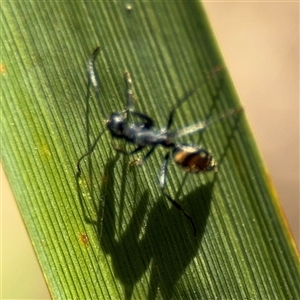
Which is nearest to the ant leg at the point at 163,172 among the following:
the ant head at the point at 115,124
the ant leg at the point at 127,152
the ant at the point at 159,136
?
the ant at the point at 159,136

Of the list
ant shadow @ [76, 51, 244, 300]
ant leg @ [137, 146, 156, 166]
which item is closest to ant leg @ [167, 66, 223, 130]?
ant leg @ [137, 146, 156, 166]

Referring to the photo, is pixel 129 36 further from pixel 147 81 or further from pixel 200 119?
pixel 200 119

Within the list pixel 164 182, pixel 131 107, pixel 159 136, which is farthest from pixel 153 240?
pixel 131 107

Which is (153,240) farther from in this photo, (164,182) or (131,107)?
(131,107)

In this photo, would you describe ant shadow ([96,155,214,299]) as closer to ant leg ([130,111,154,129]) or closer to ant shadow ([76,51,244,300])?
ant shadow ([76,51,244,300])

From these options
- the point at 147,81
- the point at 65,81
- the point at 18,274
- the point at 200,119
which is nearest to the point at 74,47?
the point at 65,81

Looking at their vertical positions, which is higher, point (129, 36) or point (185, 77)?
point (129, 36)
